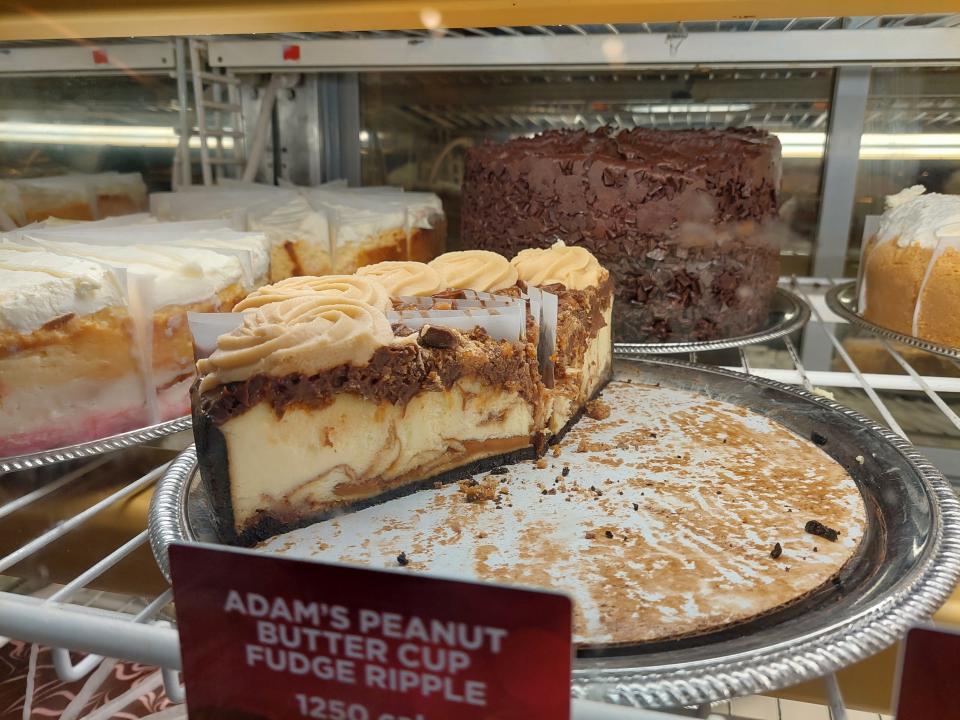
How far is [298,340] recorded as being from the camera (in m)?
1.05

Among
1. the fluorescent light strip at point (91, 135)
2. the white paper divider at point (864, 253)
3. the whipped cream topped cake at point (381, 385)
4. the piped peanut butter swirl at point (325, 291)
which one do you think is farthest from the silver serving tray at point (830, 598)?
the fluorescent light strip at point (91, 135)

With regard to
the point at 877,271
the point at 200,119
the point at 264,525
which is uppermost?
the point at 200,119

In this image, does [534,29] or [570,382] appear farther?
[534,29]

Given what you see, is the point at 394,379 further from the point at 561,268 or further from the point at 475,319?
the point at 561,268

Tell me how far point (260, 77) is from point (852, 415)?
176cm

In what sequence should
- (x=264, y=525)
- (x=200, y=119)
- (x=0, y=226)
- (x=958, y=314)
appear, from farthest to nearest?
(x=200, y=119), (x=0, y=226), (x=958, y=314), (x=264, y=525)

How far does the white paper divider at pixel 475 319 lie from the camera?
1197mm

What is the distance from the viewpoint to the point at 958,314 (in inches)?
68.1

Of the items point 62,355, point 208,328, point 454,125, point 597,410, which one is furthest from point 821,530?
point 454,125

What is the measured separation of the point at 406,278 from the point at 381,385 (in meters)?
0.28

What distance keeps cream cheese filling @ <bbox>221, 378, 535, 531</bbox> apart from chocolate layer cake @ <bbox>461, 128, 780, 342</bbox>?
0.65m

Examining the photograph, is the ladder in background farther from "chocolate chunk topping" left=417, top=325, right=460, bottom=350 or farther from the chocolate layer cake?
"chocolate chunk topping" left=417, top=325, right=460, bottom=350

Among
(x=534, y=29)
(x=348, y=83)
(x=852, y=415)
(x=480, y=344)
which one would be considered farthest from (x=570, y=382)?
(x=348, y=83)

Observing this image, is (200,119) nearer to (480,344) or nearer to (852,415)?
(480,344)
